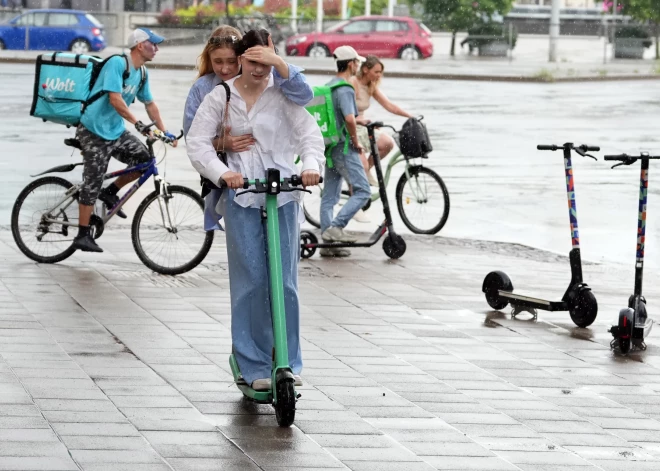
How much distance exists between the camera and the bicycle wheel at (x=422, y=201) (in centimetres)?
1257

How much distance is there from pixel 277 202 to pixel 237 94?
527 millimetres

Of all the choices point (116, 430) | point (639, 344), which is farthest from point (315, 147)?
point (639, 344)

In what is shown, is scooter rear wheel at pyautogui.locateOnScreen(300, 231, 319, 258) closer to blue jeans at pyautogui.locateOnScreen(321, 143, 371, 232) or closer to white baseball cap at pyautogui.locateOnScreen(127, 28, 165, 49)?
blue jeans at pyautogui.locateOnScreen(321, 143, 371, 232)

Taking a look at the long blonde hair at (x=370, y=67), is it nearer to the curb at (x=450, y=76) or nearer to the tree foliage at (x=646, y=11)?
the curb at (x=450, y=76)

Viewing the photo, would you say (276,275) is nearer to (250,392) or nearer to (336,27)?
(250,392)

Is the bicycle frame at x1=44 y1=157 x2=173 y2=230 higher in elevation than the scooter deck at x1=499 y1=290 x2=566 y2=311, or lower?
higher

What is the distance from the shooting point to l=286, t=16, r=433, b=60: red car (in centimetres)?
4503

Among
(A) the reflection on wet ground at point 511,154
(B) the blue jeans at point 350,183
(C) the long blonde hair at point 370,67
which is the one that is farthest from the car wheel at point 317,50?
(B) the blue jeans at point 350,183

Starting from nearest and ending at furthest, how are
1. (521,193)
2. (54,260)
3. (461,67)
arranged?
1. (54,260)
2. (521,193)
3. (461,67)

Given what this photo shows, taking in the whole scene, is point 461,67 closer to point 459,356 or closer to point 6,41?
point 6,41

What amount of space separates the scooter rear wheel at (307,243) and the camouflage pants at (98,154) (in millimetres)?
1517

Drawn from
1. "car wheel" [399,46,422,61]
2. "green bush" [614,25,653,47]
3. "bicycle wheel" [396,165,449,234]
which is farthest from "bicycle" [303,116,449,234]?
"green bush" [614,25,653,47]

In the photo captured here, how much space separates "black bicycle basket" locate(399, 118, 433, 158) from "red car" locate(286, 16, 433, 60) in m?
33.2

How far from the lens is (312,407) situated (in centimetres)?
612
